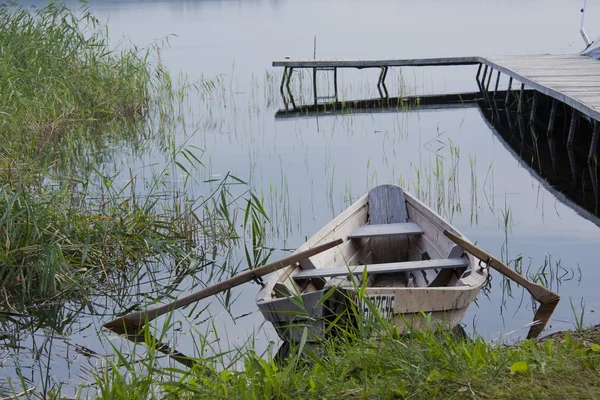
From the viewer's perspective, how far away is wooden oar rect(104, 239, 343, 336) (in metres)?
5.12

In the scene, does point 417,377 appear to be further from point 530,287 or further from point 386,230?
point 386,230

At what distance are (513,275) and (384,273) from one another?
112 cm

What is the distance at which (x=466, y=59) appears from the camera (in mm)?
15969

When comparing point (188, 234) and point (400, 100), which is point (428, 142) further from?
point (188, 234)

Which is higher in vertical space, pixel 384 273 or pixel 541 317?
pixel 384 273

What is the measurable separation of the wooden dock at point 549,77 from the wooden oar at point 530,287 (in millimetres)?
3476

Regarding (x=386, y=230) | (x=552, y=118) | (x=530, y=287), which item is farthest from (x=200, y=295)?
(x=552, y=118)

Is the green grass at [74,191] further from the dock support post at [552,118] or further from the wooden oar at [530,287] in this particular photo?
the dock support post at [552,118]

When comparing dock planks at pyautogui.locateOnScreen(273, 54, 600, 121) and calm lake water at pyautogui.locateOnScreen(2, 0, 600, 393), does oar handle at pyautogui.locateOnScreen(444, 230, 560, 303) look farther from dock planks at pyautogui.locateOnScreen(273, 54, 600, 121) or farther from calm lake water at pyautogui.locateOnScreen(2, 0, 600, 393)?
dock planks at pyautogui.locateOnScreen(273, 54, 600, 121)

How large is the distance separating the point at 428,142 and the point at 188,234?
5.62 metres

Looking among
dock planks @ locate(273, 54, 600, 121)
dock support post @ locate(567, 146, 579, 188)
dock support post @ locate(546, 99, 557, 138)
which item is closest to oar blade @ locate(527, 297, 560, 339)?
dock planks @ locate(273, 54, 600, 121)

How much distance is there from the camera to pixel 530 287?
16.8ft

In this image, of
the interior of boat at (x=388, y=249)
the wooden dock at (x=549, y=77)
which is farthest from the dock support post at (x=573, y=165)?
the interior of boat at (x=388, y=249)

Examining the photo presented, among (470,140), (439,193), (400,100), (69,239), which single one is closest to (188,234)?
(69,239)
